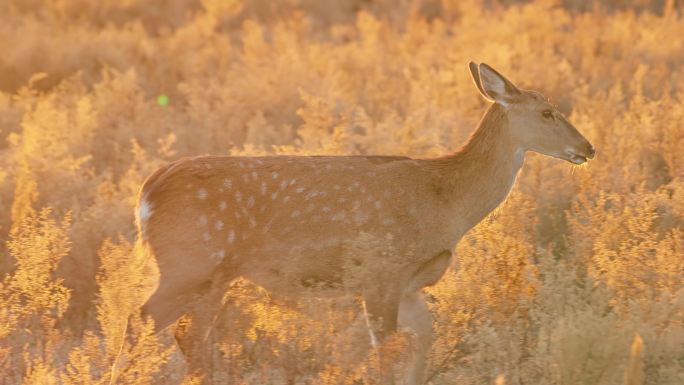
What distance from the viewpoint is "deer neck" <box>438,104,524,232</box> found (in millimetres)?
6965

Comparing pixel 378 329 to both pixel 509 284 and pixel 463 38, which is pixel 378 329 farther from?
pixel 463 38

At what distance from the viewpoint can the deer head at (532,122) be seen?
723cm

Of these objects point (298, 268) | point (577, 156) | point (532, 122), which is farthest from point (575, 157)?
point (298, 268)

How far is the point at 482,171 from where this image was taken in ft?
23.3

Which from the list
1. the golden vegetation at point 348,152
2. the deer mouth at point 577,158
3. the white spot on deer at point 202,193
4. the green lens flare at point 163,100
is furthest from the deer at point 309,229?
the green lens flare at point 163,100

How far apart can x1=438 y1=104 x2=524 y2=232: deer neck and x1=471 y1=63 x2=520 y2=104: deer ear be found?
0.07 m

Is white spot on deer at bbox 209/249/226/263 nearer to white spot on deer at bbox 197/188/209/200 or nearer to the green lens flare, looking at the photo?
white spot on deer at bbox 197/188/209/200

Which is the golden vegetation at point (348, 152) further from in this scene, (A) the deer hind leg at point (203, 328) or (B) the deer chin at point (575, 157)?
(B) the deer chin at point (575, 157)

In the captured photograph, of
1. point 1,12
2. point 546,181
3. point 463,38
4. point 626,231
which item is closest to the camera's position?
point 626,231

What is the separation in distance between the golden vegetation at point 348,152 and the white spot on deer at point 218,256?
37 centimetres

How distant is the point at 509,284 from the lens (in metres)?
7.00

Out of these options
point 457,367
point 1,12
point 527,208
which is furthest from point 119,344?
point 1,12

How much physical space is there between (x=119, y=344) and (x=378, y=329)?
137cm

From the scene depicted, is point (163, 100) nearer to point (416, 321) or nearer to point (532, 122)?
point (532, 122)
